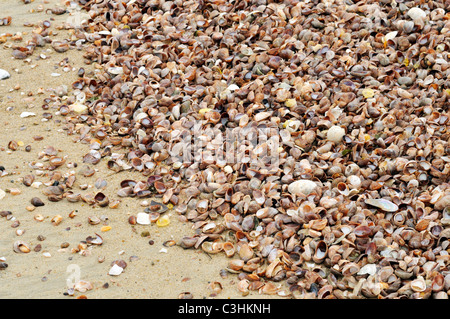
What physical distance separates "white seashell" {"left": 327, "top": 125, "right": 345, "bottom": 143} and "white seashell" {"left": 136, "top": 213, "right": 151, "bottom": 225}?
3.72ft

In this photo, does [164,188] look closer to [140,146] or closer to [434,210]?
[140,146]

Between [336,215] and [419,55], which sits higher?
[419,55]

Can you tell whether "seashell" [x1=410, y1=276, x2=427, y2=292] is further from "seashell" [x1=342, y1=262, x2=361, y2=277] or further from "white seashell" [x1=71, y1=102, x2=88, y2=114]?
"white seashell" [x1=71, y1=102, x2=88, y2=114]

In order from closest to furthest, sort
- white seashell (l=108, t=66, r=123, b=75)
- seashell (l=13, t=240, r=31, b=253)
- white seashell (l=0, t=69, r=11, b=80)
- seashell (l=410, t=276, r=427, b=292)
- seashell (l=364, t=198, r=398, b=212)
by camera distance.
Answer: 1. seashell (l=410, t=276, r=427, b=292)
2. seashell (l=13, t=240, r=31, b=253)
3. seashell (l=364, t=198, r=398, b=212)
4. white seashell (l=108, t=66, r=123, b=75)
5. white seashell (l=0, t=69, r=11, b=80)

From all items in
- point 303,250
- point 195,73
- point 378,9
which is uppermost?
point 378,9

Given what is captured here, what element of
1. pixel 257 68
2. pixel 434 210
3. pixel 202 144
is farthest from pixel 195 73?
pixel 434 210

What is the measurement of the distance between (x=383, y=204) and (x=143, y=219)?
1261 millimetres

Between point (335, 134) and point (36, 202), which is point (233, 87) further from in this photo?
point (36, 202)

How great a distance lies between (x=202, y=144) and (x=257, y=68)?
71 cm

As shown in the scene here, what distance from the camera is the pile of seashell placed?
2691 mm

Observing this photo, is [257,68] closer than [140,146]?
No

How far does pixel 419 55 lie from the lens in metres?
3.64

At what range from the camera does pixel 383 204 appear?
9.37 ft

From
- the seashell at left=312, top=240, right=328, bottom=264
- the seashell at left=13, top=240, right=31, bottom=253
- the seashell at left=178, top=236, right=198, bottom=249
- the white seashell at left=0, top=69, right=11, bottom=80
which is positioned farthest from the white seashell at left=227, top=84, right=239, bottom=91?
the white seashell at left=0, top=69, right=11, bottom=80
